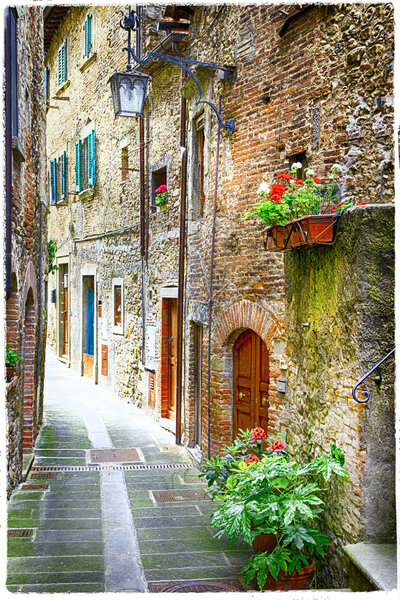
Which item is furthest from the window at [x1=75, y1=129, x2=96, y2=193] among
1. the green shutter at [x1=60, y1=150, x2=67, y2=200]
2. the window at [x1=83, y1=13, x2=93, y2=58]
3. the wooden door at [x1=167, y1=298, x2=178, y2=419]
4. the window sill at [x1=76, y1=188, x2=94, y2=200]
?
the wooden door at [x1=167, y1=298, x2=178, y2=419]

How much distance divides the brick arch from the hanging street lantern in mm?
3245

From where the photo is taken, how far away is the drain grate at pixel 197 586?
5.16 metres

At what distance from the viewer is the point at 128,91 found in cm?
907

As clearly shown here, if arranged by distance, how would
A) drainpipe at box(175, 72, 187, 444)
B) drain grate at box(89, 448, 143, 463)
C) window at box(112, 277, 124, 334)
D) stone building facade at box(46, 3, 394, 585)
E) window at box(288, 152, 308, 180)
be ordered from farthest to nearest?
window at box(112, 277, 124, 334)
drainpipe at box(175, 72, 187, 444)
drain grate at box(89, 448, 143, 463)
window at box(288, 152, 308, 180)
stone building facade at box(46, 3, 394, 585)

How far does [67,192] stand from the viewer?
19.1 meters

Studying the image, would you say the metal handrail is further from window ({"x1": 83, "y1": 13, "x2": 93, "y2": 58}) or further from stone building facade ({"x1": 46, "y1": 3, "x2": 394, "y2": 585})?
window ({"x1": 83, "y1": 13, "x2": 93, "y2": 58})

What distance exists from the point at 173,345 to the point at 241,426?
3.60 meters

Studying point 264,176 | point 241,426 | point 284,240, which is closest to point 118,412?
point 241,426

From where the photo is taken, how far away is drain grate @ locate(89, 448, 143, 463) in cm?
946

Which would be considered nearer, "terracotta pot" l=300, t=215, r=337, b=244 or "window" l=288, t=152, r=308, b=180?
"terracotta pot" l=300, t=215, r=337, b=244

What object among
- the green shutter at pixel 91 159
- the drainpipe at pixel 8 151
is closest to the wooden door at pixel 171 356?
the drainpipe at pixel 8 151

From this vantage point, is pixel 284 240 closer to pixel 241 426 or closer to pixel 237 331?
pixel 237 331

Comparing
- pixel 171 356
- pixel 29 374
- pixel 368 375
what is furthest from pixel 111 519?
pixel 171 356

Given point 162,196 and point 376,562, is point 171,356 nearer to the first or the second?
point 162,196
